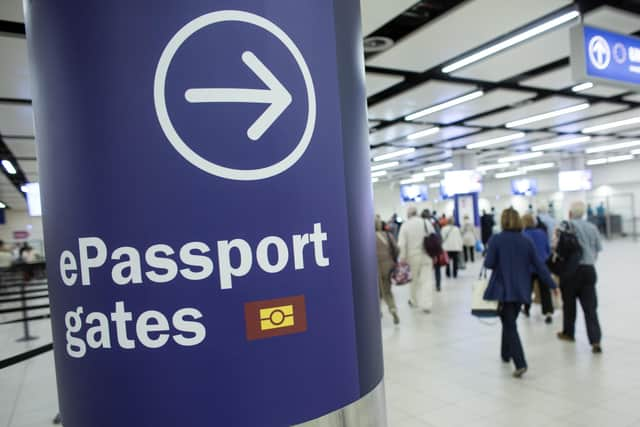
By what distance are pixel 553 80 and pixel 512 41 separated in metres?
2.84

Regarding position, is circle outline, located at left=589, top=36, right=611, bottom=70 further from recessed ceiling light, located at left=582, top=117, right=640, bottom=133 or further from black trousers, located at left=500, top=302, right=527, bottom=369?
recessed ceiling light, located at left=582, top=117, right=640, bottom=133

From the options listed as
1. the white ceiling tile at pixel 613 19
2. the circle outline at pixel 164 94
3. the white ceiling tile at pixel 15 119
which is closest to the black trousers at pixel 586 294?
the white ceiling tile at pixel 613 19

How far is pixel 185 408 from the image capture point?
1.26 m

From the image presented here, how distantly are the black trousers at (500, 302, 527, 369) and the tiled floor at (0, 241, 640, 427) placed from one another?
0.19m

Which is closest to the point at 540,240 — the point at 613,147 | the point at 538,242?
the point at 538,242

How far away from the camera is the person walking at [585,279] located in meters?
5.07

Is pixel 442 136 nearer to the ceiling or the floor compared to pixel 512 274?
nearer to the ceiling

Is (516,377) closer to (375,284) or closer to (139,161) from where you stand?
(375,284)

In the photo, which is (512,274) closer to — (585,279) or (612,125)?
(585,279)

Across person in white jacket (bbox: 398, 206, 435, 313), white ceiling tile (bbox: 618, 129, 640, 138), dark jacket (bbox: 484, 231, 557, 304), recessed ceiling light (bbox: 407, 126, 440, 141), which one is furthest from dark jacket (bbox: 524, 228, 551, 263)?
white ceiling tile (bbox: 618, 129, 640, 138)

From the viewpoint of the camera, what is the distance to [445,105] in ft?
32.7

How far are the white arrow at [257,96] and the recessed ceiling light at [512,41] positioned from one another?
5.55 meters

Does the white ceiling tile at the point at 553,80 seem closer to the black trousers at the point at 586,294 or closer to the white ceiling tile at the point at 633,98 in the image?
the white ceiling tile at the point at 633,98

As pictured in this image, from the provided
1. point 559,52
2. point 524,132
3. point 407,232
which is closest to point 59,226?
point 407,232
